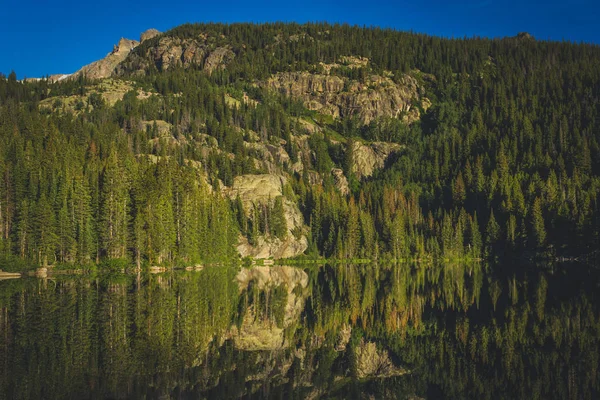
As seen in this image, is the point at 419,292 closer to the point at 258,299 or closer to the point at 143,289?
the point at 258,299

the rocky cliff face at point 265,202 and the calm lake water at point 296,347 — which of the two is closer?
the calm lake water at point 296,347

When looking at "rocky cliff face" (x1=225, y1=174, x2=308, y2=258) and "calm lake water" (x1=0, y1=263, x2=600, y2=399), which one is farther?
"rocky cliff face" (x1=225, y1=174, x2=308, y2=258)

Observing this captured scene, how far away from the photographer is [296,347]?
96.9ft

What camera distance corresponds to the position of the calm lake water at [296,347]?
21.2 m

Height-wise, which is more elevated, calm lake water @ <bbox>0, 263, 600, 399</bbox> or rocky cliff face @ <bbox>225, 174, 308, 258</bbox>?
rocky cliff face @ <bbox>225, 174, 308, 258</bbox>

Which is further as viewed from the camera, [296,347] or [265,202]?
[265,202]

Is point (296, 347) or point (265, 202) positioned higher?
point (265, 202)

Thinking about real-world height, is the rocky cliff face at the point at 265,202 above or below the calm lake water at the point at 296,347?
above

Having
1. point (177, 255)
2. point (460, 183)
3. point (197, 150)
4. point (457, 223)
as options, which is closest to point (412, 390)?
point (177, 255)

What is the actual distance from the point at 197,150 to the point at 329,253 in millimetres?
52027

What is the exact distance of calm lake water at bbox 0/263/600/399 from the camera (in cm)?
2119

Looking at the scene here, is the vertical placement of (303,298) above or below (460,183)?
below

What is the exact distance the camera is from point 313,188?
184 metres

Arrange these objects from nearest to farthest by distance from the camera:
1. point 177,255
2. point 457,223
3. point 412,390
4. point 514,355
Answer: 1. point 412,390
2. point 514,355
3. point 177,255
4. point 457,223
